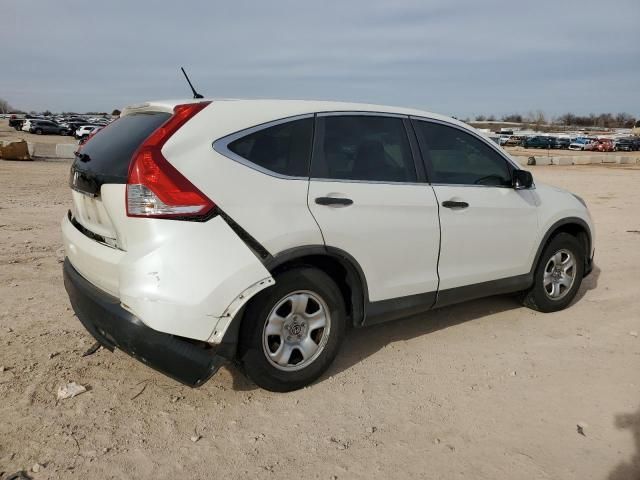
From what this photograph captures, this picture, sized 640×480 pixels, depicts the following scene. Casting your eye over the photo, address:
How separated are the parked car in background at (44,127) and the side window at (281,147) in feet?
192

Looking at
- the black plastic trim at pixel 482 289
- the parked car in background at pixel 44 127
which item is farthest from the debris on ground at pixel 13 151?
the parked car in background at pixel 44 127

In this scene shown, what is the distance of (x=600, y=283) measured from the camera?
19.8 feet

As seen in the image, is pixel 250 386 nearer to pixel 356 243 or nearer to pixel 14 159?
pixel 356 243

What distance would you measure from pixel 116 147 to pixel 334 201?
1313 mm

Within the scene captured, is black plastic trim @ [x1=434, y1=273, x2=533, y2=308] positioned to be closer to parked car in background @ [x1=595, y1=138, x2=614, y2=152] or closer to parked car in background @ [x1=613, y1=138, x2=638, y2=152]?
parked car in background @ [x1=595, y1=138, x2=614, y2=152]

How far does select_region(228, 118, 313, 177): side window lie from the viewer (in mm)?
3090

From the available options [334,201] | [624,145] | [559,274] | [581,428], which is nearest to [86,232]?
[334,201]

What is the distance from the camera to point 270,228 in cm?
301

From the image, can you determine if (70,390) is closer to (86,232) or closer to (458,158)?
(86,232)

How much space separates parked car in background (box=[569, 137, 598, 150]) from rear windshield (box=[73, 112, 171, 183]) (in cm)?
6664

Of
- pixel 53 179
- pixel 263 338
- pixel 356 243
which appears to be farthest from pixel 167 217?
pixel 53 179

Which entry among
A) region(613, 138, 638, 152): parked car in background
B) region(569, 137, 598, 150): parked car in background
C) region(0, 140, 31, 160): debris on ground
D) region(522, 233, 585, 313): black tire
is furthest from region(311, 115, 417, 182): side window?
region(613, 138, 638, 152): parked car in background

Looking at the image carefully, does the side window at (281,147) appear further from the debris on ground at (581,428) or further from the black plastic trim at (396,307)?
the debris on ground at (581,428)

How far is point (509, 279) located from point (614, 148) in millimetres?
66238
